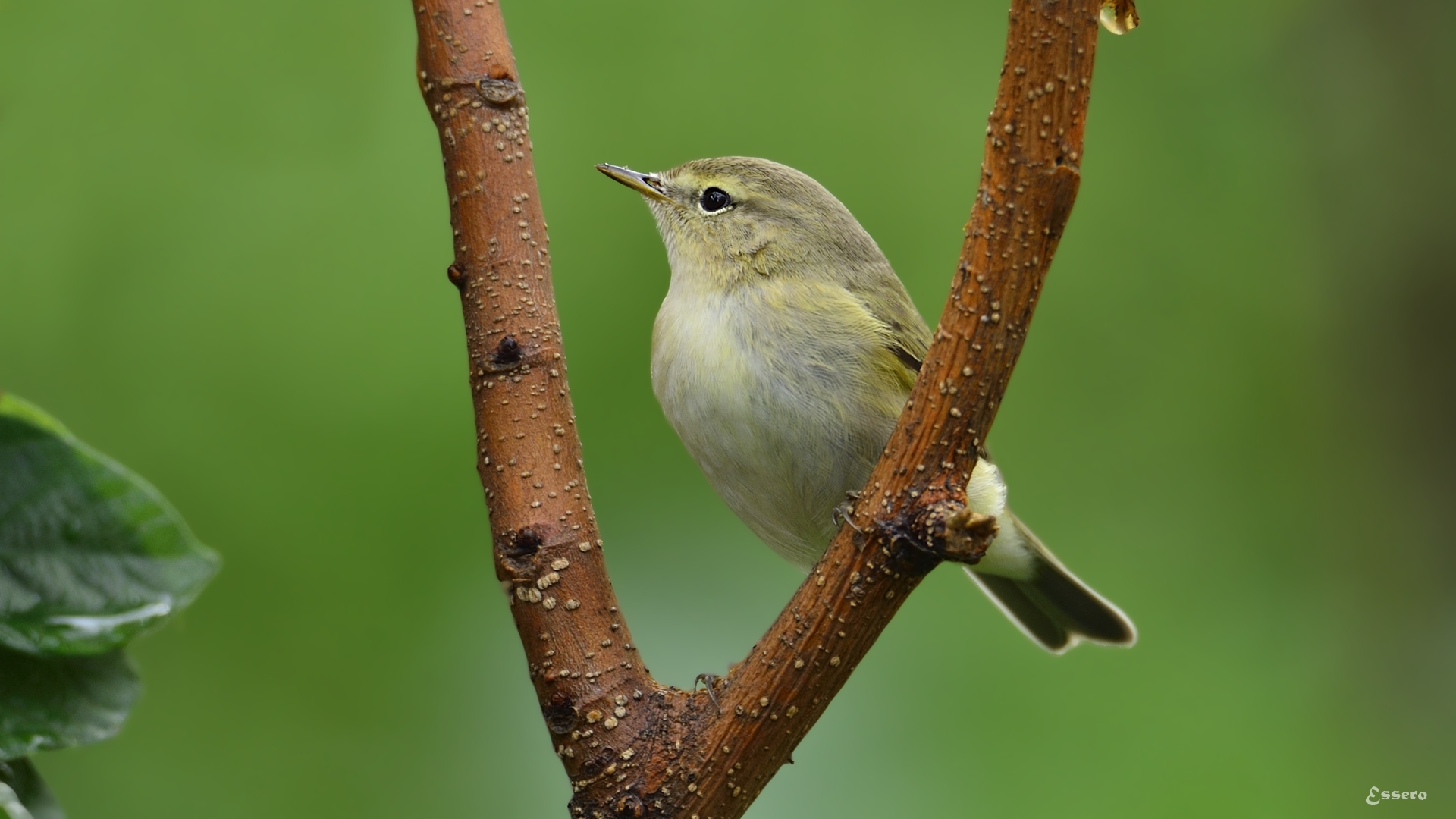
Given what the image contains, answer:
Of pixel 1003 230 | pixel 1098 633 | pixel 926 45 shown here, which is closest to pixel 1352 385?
pixel 1098 633

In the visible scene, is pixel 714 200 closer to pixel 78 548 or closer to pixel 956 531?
pixel 956 531

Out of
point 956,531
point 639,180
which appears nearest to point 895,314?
point 639,180

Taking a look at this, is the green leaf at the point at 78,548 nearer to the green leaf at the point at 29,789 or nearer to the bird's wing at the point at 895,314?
the green leaf at the point at 29,789

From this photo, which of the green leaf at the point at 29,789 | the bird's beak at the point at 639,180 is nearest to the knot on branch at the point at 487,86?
the bird's beak at the point at 639,180

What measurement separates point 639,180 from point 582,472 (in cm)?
124

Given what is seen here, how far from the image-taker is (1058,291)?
11.4 ft

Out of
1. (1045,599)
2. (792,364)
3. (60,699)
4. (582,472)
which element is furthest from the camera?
(1045,599)

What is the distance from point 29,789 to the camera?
1200mm

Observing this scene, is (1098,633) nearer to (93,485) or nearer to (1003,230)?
(1003,230)

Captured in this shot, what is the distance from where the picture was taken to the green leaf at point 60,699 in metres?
1.14

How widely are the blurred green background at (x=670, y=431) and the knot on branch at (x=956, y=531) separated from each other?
1370mm

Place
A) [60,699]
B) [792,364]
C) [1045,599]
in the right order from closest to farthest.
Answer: [60,699] → [792,364] → [1045,599]

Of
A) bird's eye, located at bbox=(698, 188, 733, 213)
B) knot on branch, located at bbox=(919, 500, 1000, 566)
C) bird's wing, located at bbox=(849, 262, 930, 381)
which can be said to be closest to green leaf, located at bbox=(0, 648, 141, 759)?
knot on branch, located at bbox=(919, 500, 1000, 566)

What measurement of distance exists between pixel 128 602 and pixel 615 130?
7.54 feet
